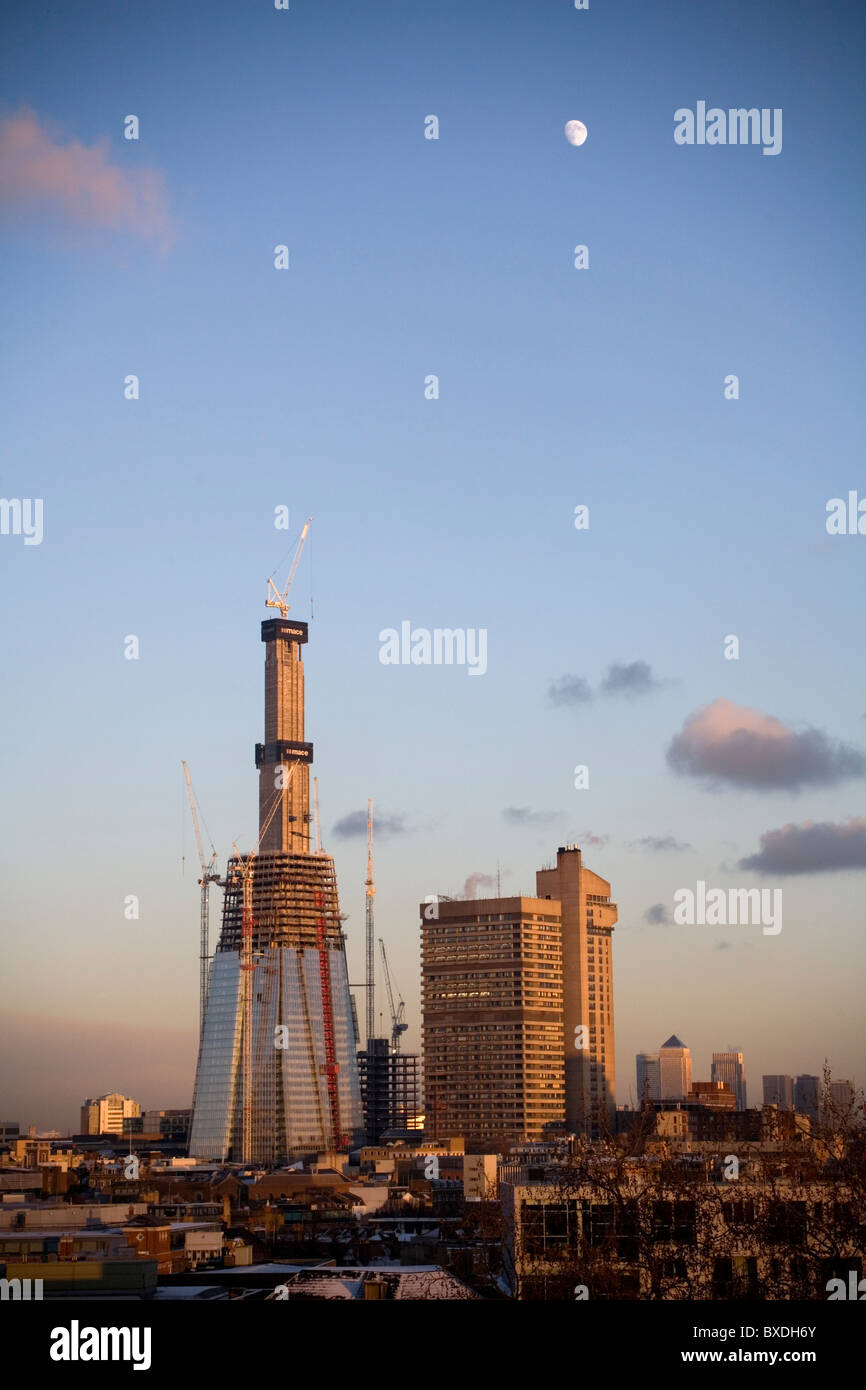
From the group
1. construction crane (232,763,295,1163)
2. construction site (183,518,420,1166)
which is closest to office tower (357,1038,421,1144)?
construction site (183,518,420,1166)

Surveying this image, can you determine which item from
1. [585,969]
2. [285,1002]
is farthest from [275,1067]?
[585,969]

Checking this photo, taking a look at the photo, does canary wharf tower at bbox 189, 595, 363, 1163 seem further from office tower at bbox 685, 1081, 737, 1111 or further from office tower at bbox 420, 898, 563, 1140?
office tower at bbox 685, 1081, 737, 1111

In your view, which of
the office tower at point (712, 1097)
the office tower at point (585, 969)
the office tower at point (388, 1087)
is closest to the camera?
the office tower at point (712, 1097)

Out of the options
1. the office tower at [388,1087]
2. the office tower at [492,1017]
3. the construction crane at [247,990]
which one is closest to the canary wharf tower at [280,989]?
the construction crane at [247,990]

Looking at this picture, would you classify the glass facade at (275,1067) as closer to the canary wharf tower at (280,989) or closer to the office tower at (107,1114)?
the canary wharf tower at (280,989)

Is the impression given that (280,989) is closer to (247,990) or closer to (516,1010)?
(247,990)

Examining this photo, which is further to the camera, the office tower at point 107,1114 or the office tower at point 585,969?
the office tower at point 107,1114
